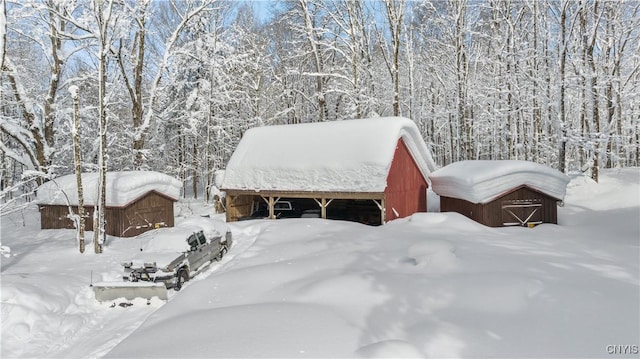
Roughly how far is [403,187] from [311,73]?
33.7 feet

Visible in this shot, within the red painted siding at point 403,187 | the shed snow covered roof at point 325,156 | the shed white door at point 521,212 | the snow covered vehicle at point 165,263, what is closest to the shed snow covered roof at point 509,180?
the shed white door at point 521,212

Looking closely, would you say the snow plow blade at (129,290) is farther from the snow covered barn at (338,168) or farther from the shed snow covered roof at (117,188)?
the snow covered barn at (338,168)

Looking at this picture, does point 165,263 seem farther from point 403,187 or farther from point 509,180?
point 509,180

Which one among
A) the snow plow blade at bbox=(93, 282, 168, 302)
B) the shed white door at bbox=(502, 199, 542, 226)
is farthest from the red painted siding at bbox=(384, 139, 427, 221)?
the snow plow blade at bbox=(93, 282, 168, 302)

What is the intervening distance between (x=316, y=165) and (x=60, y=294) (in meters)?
11.5

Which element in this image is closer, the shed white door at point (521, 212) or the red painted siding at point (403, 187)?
the shed white door at point (521, 212)

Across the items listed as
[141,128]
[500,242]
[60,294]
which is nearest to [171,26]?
[141,128]

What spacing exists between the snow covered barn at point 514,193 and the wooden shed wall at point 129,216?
16164mm

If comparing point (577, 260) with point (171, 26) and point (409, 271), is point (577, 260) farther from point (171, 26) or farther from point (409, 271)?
point (171, 26)

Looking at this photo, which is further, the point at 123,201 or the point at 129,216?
the point at 129,216

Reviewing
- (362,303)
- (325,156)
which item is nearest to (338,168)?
(325,156)

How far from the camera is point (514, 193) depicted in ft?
53.8

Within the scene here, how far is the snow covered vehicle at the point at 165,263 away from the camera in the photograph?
9.70 metres

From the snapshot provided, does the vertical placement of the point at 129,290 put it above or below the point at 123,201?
below
